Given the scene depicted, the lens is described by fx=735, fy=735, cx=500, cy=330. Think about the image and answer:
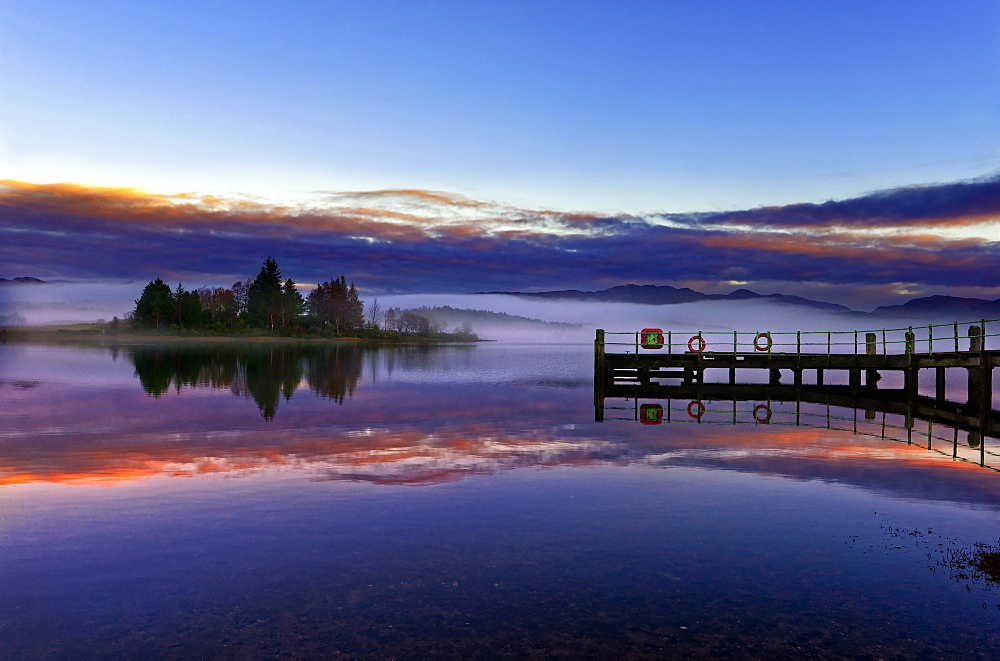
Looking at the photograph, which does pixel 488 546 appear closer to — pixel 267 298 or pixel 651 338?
pixel 651 338

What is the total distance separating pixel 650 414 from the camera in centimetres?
3425

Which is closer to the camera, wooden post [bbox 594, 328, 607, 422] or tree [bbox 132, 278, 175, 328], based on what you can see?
wooden post [bbox 594, 328, 607, 422]

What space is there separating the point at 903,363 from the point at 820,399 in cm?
503

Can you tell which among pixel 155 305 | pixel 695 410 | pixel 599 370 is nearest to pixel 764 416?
pixel 695 410

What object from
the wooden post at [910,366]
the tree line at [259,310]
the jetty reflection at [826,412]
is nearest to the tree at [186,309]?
the tree line at [259,310]

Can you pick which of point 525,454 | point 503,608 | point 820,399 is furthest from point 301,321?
point 503,608

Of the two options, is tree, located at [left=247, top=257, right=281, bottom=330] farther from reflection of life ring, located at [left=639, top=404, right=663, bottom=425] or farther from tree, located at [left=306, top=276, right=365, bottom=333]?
reflection of life ring, located at [left=639, top=404, right=663, bottom=425]

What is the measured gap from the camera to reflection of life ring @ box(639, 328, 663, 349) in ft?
144

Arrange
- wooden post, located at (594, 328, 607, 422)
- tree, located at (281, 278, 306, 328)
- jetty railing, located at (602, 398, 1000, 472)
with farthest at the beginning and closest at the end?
tree, located at (281, 278, 306, 328)
wooden post, located at (594, 328, 607, 422)
jetty railing, located at (602, 398, 1000, 472)

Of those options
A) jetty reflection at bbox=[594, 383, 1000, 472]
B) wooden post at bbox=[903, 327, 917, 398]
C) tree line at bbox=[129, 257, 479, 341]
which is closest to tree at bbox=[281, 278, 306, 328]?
tree line at bbox=[129, 257, 479, 341]

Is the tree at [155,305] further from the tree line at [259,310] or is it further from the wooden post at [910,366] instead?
the wooden post at [910,366]

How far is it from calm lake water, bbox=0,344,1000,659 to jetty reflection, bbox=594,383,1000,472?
2926 millimetres

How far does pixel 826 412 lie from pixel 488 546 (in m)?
29.4

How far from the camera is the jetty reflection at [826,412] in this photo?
2630 centimetres
